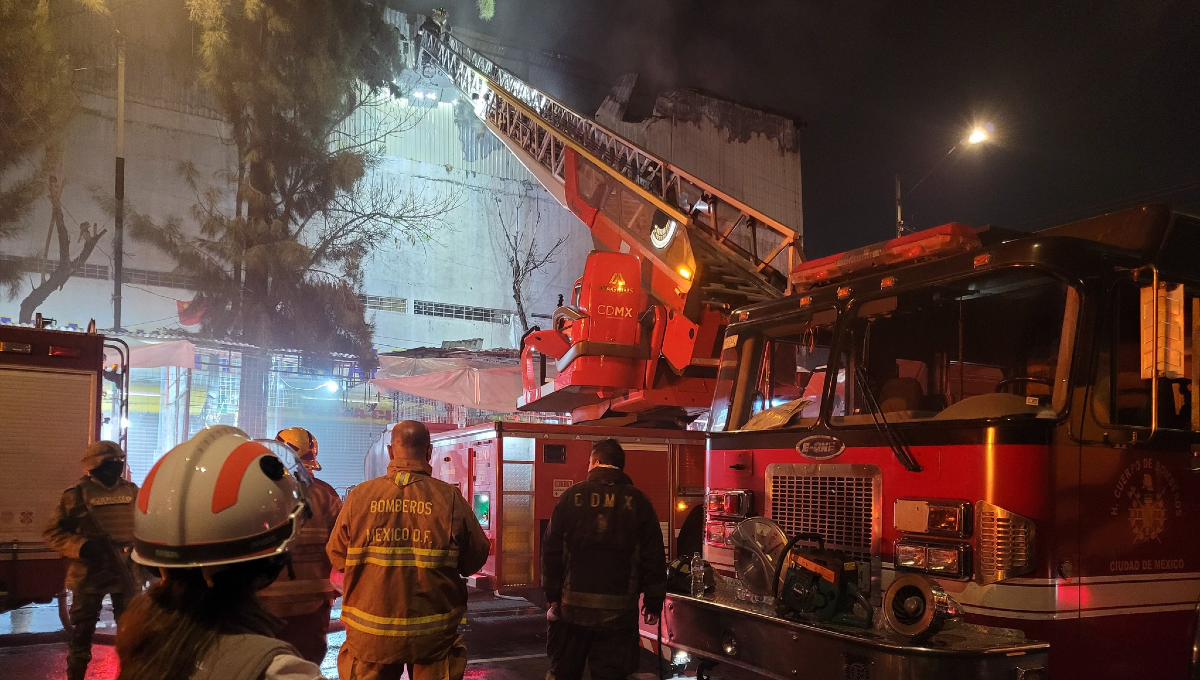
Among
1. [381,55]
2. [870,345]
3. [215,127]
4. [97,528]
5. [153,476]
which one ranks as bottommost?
[97,528]

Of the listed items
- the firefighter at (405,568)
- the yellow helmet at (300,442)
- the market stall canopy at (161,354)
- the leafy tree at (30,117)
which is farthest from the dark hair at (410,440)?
the leafy tree at (30,117)

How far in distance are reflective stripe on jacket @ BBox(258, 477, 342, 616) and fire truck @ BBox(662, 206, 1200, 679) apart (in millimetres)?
1944

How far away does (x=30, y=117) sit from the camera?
47.3 feet

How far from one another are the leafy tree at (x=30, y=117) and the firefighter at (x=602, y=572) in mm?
14318

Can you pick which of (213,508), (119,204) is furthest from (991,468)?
(119,204)

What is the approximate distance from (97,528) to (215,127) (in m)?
14.5

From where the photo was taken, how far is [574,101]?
23.0m

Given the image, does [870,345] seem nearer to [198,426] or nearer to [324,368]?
[324,368]

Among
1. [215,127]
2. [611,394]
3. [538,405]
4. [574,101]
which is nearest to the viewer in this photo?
[611,394]

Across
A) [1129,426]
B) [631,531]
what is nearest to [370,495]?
[631,531]

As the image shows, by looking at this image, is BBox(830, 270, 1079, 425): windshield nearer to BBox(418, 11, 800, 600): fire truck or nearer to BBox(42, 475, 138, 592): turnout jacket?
BBox(418, 11, 800, 600): fire truck

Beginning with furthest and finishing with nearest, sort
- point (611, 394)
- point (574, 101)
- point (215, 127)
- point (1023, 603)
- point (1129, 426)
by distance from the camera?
point (574, 101), point (215, 127), point (611, 394), point (1129, 426), point (1023, 603)

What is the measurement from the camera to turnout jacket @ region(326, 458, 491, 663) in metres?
3.75

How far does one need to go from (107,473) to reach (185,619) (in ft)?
16.6
